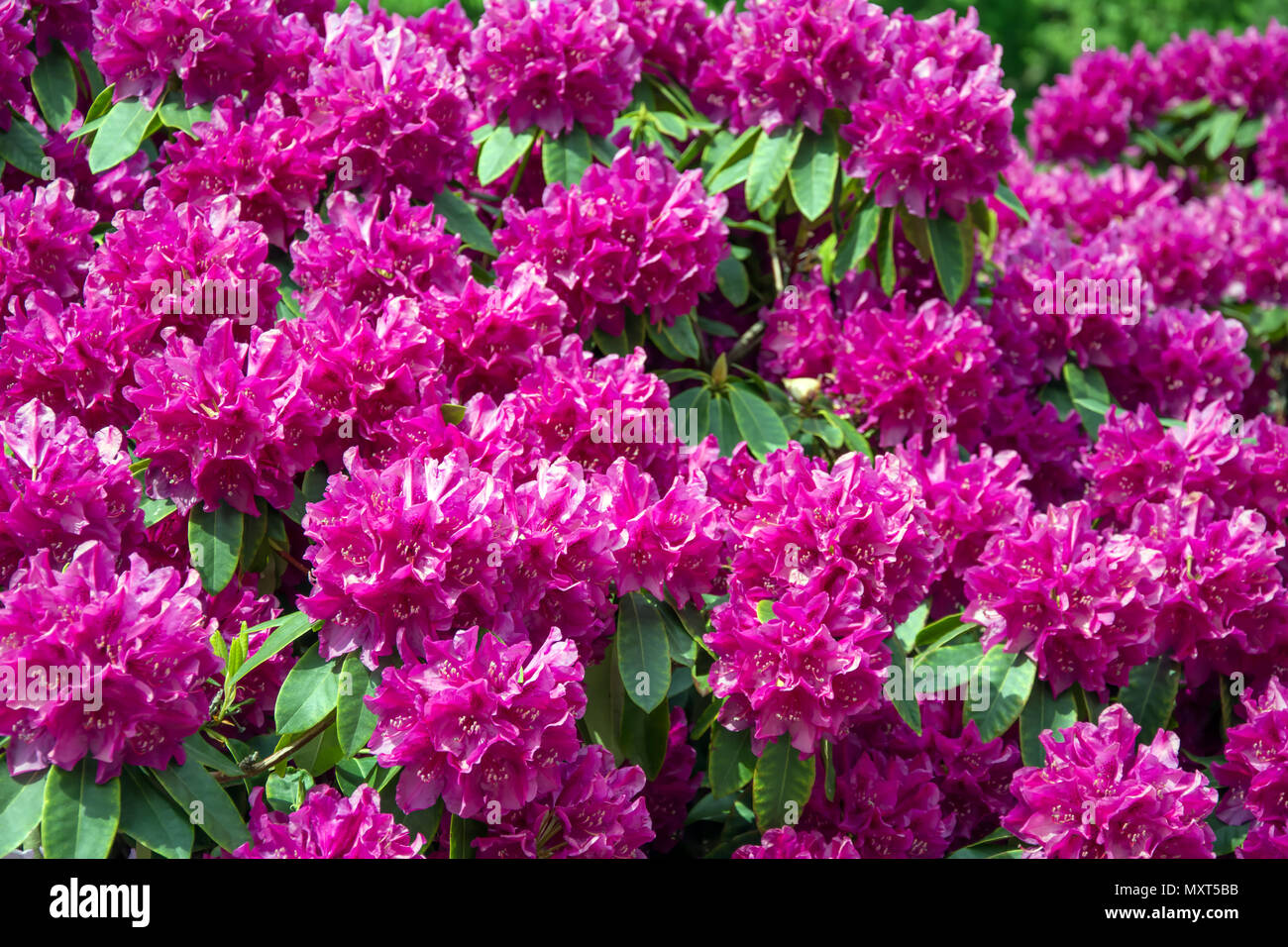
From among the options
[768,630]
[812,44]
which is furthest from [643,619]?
[812,44]

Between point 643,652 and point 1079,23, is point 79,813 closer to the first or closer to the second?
point 643,652

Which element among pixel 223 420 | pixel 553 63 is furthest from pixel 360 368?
pixel 553 63

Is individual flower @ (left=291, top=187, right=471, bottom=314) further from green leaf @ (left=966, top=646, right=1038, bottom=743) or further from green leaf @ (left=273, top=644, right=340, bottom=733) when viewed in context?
green leaf @ (left=966, top=646, right=1038, bottom=743)

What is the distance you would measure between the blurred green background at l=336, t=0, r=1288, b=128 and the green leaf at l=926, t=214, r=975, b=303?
41.2 ft

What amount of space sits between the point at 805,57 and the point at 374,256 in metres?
1.17

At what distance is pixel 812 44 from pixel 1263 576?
61.2 inches

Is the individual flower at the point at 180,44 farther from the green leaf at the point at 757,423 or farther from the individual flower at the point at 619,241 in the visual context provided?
the green leaf at the point at 757,423

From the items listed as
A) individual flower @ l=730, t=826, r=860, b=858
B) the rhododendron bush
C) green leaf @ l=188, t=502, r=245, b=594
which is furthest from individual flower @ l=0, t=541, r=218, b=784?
individual flower @ l=730, t=826, r=860, b=858

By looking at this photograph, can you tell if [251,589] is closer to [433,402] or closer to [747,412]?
[433,402]

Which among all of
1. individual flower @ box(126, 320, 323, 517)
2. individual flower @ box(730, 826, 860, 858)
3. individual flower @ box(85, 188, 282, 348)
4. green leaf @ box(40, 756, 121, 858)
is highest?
individual flower @ box(85, 188, 282, 348)

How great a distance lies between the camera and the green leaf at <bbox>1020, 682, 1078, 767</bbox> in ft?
7.86

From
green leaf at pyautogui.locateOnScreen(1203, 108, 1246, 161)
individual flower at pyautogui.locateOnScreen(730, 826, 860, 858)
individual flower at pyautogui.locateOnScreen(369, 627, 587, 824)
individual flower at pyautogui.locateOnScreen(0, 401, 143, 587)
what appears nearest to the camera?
individual flower at pyautogui.locateOnScreen(369, 627, 587, 824)

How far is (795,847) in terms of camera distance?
7.31 feet

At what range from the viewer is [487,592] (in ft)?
6.21
